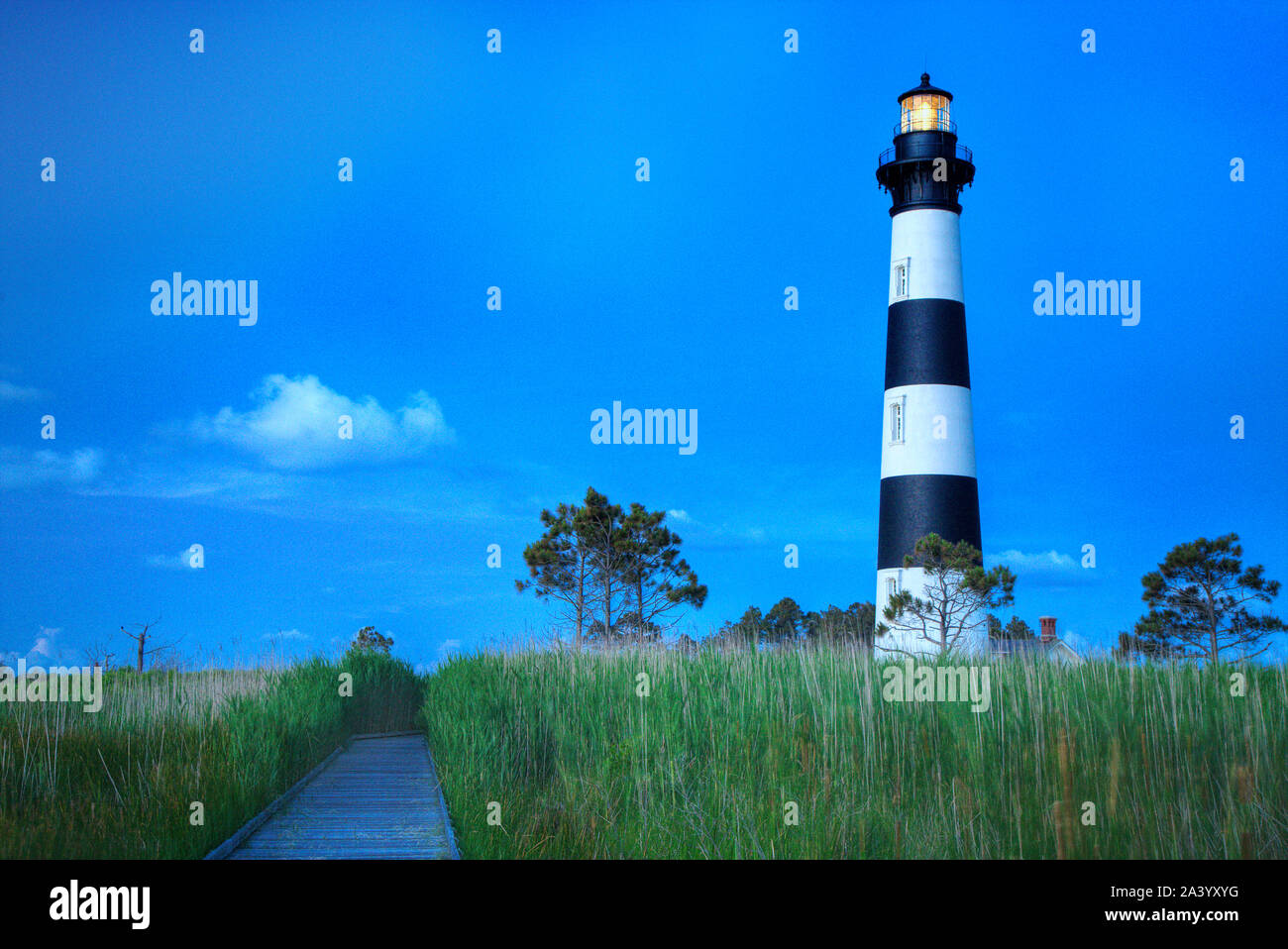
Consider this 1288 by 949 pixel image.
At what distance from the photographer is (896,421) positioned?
20125mm

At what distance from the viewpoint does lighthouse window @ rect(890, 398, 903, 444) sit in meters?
20.0

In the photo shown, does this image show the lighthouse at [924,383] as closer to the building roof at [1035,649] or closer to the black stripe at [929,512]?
the black stripe at [929,512]

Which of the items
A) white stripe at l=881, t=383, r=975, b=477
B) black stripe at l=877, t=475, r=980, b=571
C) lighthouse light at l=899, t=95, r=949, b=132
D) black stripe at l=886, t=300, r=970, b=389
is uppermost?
lighthouse light at l=899, t=95, r=949, b=132

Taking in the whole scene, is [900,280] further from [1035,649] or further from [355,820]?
[355,820]

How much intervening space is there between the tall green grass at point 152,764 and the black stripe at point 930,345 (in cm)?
1267

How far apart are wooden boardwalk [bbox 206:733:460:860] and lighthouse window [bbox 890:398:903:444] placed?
12068 mm

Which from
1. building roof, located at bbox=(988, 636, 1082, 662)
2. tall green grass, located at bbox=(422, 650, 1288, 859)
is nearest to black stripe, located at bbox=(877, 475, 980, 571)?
building roof, located at bbox=(988, 636, 1082, 662)

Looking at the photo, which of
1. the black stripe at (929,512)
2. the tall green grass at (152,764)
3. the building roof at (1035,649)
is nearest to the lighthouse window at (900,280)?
the black stripe at (929,512)

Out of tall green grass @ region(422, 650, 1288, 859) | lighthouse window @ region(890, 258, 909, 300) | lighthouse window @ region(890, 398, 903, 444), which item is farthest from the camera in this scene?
lighthouse window @ region(890, 258, 909, 300)

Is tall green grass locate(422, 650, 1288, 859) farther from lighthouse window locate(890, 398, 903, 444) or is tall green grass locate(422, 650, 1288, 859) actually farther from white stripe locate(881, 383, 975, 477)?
lighthouse window locate(890, 398, 903, 444)

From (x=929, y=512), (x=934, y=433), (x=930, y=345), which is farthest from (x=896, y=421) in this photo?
(x=929, y=512)

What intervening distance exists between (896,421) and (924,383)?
0.95 meters
